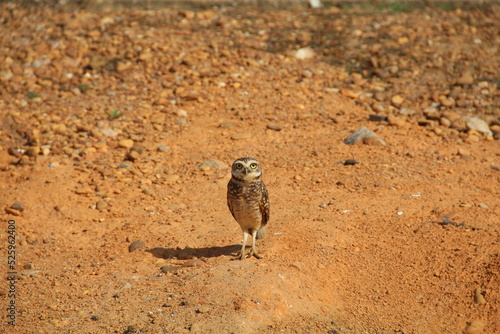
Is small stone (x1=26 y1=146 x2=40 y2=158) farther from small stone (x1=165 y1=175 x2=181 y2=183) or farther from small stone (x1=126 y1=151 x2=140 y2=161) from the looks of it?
small stone (x1=165 y1=175 x2=181 y2=183)

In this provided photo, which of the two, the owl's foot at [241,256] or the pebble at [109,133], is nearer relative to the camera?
the owl's foot at [241,256]

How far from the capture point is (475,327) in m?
4.88

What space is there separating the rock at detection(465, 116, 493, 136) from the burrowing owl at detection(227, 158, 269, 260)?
4.25m

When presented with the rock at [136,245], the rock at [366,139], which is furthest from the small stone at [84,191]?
the rock at [366,139]

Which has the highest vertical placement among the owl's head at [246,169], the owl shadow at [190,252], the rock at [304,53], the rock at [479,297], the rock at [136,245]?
the owl's head at [246,169]

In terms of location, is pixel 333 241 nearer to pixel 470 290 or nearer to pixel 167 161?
pixel 470 290

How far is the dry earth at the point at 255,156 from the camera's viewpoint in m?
5.06

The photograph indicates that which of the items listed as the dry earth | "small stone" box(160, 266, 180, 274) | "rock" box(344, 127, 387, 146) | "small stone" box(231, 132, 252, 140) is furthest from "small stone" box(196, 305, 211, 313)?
"rock" box(344, 127, 387, 146)

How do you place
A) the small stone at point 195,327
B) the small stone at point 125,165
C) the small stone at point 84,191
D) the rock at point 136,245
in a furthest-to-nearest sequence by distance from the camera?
the small stone at point 125,165 < the small stone at point 84,191 < the rock at point 136,245 < the small stone at point 195,327

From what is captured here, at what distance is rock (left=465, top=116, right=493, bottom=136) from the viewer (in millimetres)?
8414

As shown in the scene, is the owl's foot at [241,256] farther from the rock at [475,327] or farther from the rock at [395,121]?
the rock at [395,121]

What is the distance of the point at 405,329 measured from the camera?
193 inches

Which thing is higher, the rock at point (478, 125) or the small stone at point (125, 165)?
the rock at point (478, 125)

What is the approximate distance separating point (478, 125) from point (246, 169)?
15.2 ft
